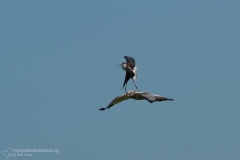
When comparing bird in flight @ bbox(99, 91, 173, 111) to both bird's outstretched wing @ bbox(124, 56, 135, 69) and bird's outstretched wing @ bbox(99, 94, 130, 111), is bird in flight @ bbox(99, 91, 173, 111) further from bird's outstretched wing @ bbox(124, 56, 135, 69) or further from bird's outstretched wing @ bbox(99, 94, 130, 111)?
bird's outstretched wing @ bbox(124, 56, 135, 69)

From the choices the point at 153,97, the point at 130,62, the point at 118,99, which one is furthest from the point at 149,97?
the point at 130,62

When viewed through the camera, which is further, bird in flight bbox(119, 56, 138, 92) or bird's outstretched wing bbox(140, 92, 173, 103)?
bird in flight bbox(119, 56, 138, 92)

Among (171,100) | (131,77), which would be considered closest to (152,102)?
(171,100)

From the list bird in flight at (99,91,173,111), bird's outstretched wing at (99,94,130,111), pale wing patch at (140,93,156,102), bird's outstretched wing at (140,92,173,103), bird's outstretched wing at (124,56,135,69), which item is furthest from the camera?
bird's outstretched wing at (124,56,135,69)

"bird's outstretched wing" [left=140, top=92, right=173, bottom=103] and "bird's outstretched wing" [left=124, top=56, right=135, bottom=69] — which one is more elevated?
"bird's outstretched wing" [left=124, top=56, right=135, bottom=69]

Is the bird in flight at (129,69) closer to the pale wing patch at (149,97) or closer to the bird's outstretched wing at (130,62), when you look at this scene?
the bird's outstretched wing at (130,62)

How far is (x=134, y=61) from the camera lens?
3862 cm

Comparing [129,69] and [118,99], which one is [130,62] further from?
[118,99]

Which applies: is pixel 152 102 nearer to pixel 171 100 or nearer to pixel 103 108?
pixel 171 100

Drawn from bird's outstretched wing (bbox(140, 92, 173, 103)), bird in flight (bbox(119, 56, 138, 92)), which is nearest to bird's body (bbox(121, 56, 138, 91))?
bird in flight (bbox(119, 56, 138, 92))

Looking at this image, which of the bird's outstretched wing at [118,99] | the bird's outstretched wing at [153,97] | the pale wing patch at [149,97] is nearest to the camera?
the pale wing patch at [149,97]

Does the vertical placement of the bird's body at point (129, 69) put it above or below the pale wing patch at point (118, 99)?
above

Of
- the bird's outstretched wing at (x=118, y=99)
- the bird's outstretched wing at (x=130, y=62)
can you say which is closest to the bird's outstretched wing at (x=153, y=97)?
the bird's outstretched wing at (x=118, y=99)

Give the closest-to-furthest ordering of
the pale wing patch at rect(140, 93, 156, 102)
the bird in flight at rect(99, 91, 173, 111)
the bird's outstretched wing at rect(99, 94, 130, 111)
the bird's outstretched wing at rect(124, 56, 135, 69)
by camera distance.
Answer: the pale wing patch at rect(140, 93, 156, 102) < the bird in flight at rect(99, 91, 173, 111) < the bird's outstretched wing at rect(99, 94, 130, 111) < the bird's outstretched wing at rect(124, 56, 135, 69)
